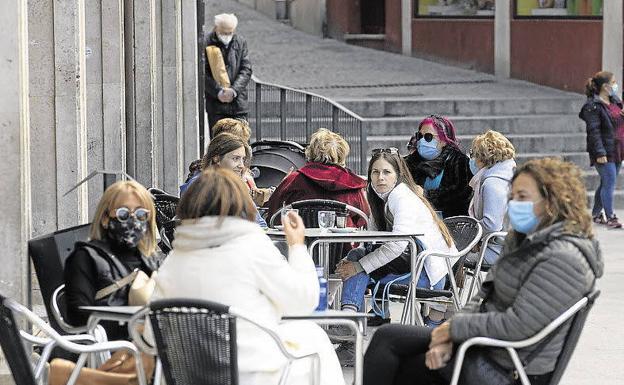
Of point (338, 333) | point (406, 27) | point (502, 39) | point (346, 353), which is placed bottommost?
point (346, 353)

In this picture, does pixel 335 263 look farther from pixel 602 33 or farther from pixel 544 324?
pixel 602 33

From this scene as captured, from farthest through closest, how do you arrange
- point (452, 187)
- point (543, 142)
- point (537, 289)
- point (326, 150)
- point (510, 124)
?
point (510, 124)
point (543, 142)
point (452, 187)
point (326, 150)
point (537, 289)

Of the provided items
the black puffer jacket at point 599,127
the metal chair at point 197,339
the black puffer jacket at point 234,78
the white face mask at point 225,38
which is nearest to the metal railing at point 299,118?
the black puffer jacket at point 234,78

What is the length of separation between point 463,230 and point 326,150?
1045mm

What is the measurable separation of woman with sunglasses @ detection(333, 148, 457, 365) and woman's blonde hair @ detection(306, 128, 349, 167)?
76 cm

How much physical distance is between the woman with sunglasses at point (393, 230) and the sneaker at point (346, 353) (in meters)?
0.04

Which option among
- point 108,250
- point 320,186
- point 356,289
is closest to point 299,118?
point 320,186

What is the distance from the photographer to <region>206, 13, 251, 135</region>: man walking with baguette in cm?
1844

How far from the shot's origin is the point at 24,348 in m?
6.17

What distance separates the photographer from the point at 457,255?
9.66 metres

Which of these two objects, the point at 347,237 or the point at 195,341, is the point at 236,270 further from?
the point at 347,237

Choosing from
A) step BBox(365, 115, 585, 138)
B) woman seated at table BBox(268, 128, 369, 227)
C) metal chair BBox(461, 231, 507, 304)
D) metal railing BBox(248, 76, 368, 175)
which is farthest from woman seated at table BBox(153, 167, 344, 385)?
step BBox(365, 115, 585, 138)

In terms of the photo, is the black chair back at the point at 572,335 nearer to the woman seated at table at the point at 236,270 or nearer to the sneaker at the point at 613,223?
the woman seated at table at the point at 236,270

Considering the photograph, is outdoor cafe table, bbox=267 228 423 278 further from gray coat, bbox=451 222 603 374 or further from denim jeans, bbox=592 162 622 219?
denim jeans, bbox=592 162 622 219
